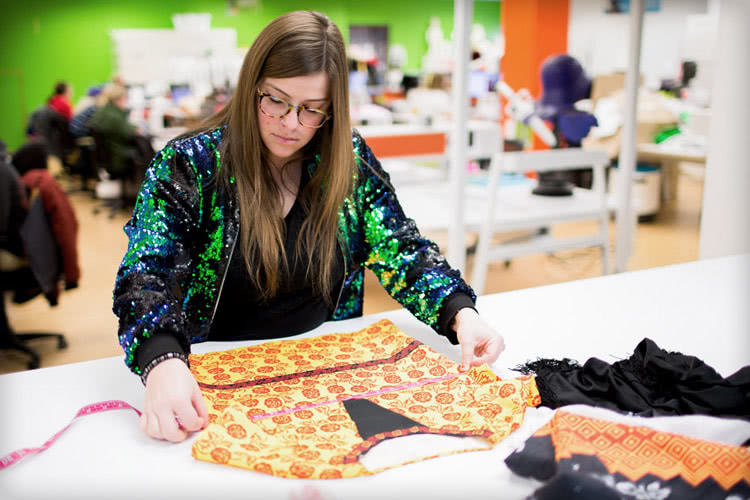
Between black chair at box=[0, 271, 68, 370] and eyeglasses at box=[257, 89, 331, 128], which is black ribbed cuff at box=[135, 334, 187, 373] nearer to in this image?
eyeglasses at box=[257, 89, 331, 128]

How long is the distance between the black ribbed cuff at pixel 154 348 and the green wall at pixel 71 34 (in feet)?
33.2

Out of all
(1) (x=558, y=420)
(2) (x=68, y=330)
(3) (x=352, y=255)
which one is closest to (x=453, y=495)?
(1) (x=558, y=420)

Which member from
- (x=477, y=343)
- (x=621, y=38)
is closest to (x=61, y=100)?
(x=621, y=38)

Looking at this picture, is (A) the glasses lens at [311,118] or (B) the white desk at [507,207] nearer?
(A) the glasses lens at [311,118]

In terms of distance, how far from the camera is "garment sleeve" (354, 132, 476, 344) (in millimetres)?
1435

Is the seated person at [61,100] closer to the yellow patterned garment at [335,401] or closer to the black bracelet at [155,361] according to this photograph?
the yellow patterned garment at [335,401]

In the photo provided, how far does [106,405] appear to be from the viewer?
112cm

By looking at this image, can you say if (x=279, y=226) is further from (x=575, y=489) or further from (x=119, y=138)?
(x=119, y=138)

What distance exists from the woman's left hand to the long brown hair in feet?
1.23

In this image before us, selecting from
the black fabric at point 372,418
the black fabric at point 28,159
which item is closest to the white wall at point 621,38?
the black fabric at point 28,159

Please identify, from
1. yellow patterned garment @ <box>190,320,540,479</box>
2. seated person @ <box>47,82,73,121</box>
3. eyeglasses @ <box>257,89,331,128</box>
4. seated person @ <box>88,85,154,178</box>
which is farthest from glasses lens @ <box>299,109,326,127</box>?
seated person @ <box>47,82,73,121</box>

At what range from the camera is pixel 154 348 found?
1.07m

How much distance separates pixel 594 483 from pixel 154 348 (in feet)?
2.23

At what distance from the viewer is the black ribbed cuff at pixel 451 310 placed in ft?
4.59
